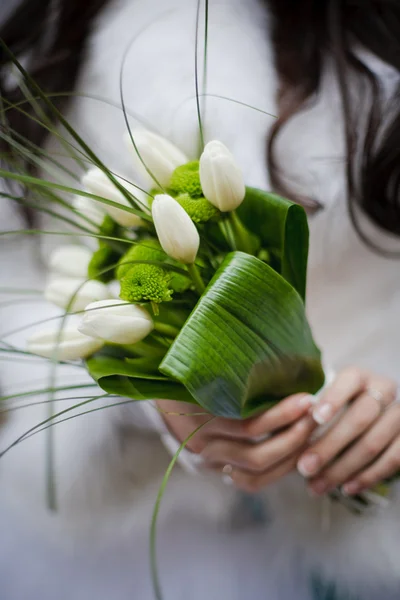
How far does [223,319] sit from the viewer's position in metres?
0.29

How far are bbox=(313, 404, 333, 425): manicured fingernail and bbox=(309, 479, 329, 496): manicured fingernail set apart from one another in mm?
84

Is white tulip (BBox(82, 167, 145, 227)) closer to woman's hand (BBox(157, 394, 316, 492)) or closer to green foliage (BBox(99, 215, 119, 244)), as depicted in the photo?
green foliage (BBox(99, 215, 119, 244))

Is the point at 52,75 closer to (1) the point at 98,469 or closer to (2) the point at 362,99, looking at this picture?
(2) the point at 362,99

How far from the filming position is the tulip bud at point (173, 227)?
0.27 meters

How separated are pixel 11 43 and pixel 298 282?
0.49 m

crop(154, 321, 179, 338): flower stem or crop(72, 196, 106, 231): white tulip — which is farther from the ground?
crop(72, 196, 106, 231): white tulip

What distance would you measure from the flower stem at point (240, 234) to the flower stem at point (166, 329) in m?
0.07

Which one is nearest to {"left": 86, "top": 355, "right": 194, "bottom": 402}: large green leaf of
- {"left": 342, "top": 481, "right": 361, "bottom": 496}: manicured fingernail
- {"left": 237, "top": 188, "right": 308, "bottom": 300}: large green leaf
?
{"left": 237, "top": 188, "right": 308, "bottom": 300}: large green leaf

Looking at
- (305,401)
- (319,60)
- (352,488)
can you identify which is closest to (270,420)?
(305,401)

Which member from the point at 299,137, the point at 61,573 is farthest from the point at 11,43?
the point at 61,573

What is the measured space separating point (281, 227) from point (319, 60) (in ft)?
1.08

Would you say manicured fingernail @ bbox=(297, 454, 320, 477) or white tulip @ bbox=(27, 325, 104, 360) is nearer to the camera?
white tulip @ bbox=(27, 325, 104, 360)

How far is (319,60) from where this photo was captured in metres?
0.59

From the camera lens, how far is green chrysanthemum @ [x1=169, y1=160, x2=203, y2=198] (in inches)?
12.8
